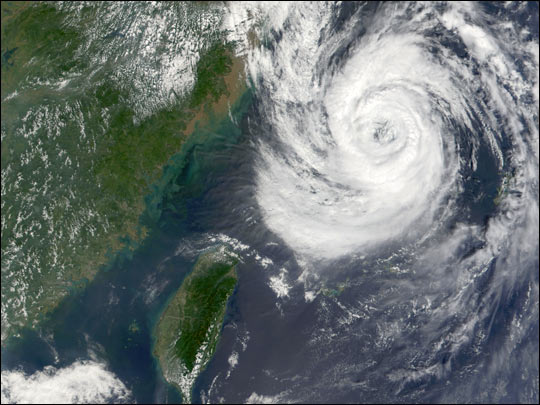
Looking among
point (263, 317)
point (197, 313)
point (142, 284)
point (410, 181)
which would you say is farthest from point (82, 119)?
point (410, 181)

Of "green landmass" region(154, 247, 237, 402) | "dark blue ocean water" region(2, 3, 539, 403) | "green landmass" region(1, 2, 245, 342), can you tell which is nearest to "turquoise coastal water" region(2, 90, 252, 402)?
"dark blue ocean water" region(2, 3, 539, 403)

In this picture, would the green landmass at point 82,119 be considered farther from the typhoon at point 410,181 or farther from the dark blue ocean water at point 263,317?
the typhoon at point 410,181

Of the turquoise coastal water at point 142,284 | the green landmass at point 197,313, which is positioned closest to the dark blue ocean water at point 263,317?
Result: the turquoise coastal water at point 142,284

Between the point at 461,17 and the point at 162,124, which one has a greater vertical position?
the point at 461,17

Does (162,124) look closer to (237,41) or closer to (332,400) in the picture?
(237,41)

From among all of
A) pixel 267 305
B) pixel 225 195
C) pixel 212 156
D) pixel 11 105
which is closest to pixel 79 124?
pixel 11 105

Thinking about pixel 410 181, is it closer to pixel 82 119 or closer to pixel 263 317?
pixel 263 317
